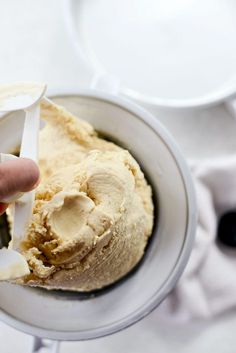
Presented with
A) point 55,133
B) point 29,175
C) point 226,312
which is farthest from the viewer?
point 226,312

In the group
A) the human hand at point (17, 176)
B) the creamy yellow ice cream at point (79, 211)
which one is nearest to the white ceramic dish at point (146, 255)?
the creamy yellow ice cream at point (79, 211)

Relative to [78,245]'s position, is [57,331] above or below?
below

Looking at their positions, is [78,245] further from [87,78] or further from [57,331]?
[87,78]

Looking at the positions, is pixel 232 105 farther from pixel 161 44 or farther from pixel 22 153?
pixel 22 153

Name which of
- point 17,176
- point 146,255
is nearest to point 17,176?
point 17,176

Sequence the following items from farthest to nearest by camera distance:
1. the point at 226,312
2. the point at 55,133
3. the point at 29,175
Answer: the point at 226,312 < the point at 55,133 < the point at 29,175

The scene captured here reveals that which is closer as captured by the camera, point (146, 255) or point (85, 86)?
point (146, 255)

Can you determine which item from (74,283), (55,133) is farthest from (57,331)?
(55,133)
